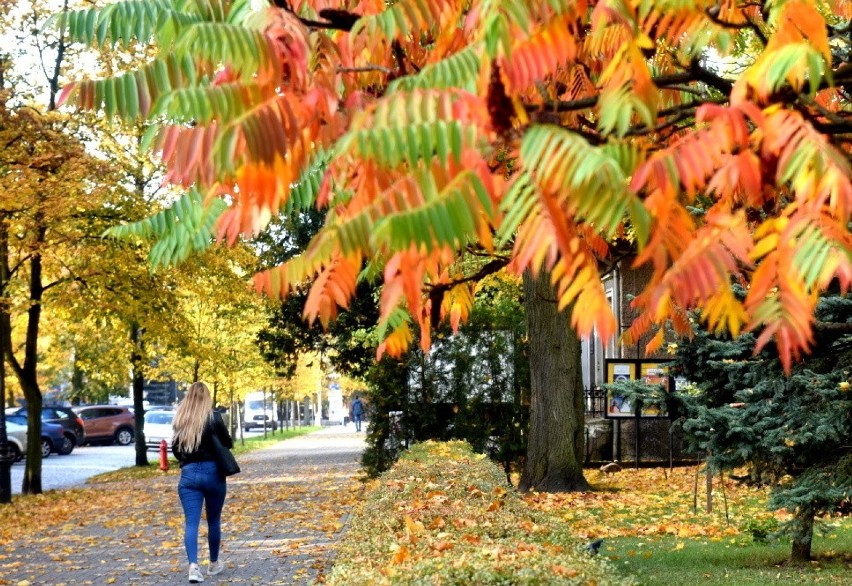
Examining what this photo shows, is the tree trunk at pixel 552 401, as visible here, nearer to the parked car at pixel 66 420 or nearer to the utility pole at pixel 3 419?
the utility pole at pixel 3 419

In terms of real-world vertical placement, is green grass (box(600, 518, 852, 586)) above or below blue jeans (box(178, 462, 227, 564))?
below

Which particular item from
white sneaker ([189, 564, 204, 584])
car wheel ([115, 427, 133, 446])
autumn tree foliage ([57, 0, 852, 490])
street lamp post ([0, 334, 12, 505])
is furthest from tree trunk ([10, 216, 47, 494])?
car wheel ([115, 427, 133, 446])

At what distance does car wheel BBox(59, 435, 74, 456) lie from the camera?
41.2 m

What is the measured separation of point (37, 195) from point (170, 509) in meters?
6.03

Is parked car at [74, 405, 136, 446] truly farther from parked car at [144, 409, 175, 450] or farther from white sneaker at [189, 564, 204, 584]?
white sneaker at [189, 564, 204, 584]

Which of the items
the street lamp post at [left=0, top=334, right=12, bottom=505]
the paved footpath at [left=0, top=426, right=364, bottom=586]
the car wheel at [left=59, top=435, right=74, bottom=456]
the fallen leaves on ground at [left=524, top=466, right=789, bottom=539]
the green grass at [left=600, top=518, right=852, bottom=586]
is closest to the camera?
the green grass at [left=600, top=518, right=852, bottom=586]

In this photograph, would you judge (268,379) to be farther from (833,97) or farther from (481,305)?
(833,97)

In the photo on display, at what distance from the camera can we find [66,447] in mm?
41594

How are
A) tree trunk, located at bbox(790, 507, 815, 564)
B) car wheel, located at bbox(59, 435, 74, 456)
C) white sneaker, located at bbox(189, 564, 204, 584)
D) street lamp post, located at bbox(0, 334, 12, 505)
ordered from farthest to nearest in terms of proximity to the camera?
car wheel, located at bbox(59, 435, 74, 456) < street lamp post, located at bbox(0, 334, 12, 505) < white sneaker, located at bbox(189, 564, 204, 584) < tree trunk, located at bbox(790, 507, 815, 564)

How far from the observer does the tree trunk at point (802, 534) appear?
9375 millimetres

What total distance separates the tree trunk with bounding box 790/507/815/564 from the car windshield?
103 ft

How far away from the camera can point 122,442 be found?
50188mm

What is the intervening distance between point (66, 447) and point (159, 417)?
453 cm

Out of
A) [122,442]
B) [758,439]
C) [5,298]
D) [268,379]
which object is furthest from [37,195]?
[122,442]
